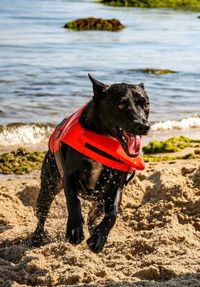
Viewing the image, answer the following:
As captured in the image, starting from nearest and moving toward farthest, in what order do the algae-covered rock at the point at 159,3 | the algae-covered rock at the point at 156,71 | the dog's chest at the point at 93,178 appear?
the dog's chest at the point at 93,178 → the algae-covered rock at the point at 156,71 → the algae-covered rock at the point at 159,3

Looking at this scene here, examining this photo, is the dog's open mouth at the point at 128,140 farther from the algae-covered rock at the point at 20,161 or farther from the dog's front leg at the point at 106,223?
the algae-covered rock at the point at 20,161

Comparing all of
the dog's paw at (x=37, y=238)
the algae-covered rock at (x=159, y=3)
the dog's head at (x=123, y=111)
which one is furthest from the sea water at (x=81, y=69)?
the algae-covered rock at (x=159, y=3)

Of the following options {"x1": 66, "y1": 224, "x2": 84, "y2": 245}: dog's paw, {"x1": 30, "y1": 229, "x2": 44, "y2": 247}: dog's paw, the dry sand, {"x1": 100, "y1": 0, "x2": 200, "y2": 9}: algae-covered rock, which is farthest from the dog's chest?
{"x1": 100, "y1": 0, "x2": 200, "y2": 9}: algae-covered rock

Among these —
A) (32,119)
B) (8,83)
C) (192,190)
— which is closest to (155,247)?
(192,190)

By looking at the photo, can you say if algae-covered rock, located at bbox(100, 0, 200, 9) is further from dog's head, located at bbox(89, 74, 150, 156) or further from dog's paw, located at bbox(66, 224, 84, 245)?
dog's paw, located at bbox(66, 224, 84, 245)

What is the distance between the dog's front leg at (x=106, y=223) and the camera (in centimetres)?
549

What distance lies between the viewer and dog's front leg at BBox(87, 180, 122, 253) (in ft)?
18.0

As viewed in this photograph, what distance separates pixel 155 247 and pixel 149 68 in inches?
544

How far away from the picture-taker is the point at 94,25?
3331 cm

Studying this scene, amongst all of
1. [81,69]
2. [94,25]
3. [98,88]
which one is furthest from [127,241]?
[94,25]

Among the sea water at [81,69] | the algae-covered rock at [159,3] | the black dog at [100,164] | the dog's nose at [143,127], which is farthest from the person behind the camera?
the algae-covered rock at [159,3]

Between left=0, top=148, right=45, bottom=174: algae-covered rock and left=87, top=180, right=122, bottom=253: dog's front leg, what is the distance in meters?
3.60

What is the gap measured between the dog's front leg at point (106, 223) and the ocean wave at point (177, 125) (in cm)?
636

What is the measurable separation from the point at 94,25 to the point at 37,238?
2741cm
